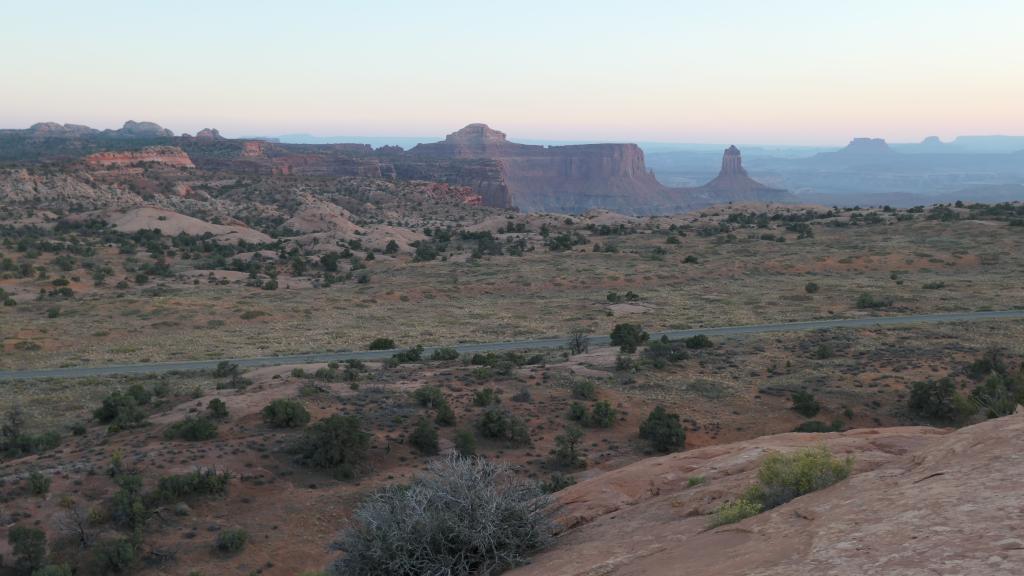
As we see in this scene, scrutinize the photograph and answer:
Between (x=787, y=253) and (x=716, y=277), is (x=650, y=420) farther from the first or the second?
(x=787, y=253)

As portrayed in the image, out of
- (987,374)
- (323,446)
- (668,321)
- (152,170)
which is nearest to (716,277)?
(668,321)

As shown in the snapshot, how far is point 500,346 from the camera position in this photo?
3303cm

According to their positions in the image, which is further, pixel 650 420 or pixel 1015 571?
pixel 650 420

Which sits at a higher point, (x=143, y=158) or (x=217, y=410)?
(x=143, y=158)

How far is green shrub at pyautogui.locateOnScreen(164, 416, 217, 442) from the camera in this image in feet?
62.3

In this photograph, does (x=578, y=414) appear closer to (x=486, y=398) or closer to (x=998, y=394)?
(x=486, y=398)

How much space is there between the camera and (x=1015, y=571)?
5668mm

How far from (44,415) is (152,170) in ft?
341

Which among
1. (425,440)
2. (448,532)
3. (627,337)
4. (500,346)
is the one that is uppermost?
(448,532)

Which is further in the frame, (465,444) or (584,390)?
(584,390)

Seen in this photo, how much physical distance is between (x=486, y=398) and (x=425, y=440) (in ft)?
11.2

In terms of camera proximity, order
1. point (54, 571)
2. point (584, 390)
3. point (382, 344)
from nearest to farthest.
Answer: point (54, 571)
point (584, 390)
point (382, 344)

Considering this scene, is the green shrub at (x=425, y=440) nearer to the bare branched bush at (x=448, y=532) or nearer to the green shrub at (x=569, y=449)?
the green shrub at (x=569, y=449)

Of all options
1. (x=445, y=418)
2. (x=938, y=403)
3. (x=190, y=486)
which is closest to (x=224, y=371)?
(x=445, y=418)
